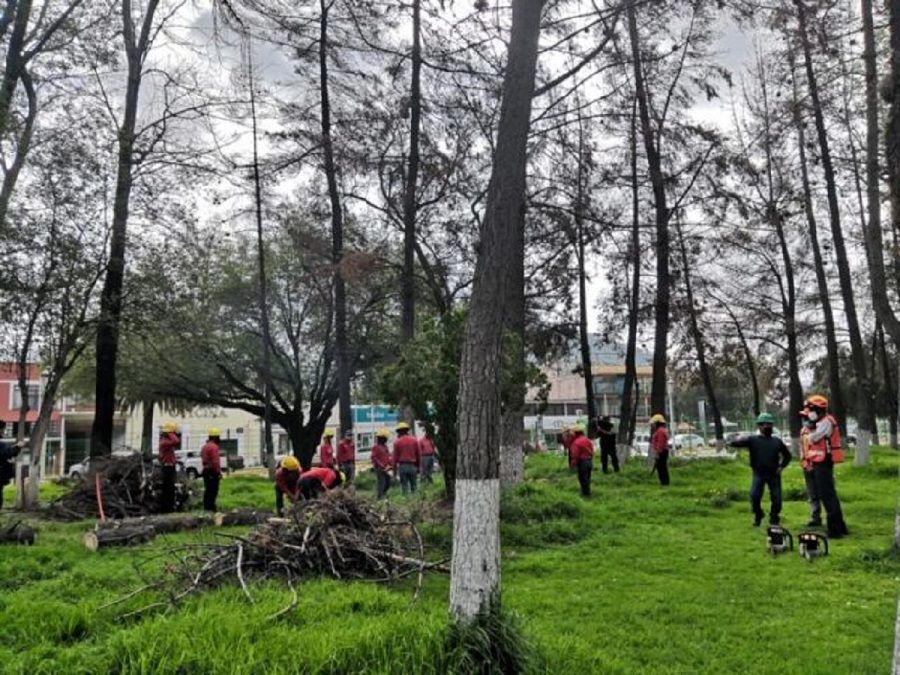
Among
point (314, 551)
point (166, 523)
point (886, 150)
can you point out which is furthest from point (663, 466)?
point (314, 551)

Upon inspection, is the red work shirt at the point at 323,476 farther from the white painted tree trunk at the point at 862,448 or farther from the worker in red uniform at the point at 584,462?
the white painted tree trunk at the point at 862,448

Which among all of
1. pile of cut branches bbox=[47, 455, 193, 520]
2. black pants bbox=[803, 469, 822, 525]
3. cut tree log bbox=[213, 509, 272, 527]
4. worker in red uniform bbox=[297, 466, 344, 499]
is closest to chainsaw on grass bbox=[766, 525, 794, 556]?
black pants bbox=[803, 469, 822, 525]

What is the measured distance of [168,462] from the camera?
14367 mm

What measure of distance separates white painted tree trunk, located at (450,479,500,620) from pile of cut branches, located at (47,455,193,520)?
10858mm

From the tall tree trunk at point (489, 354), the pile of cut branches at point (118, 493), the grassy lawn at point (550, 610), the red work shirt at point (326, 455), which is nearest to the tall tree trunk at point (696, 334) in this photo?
the red work shirt at point (326, 455)

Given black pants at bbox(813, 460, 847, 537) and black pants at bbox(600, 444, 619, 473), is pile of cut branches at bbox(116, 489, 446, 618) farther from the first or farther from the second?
black pants at bbox(600, 444, 619, 473)

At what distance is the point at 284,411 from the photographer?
95.1ft

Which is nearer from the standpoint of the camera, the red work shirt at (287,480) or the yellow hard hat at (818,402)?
the yellow hard hat at (818,402)

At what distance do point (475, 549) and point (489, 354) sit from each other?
1318 mm

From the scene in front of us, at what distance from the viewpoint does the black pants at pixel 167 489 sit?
1445 centimetres

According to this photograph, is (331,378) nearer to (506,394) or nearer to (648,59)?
(506,394)

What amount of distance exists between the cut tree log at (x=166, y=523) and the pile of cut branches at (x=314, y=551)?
121 inches

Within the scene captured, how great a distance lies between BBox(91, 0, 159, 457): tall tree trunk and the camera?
16.0m

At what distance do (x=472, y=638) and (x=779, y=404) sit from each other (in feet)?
129
